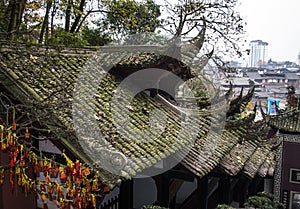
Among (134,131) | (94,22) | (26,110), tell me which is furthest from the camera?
(94,22)

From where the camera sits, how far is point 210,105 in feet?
26.6

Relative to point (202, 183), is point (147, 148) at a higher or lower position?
higher

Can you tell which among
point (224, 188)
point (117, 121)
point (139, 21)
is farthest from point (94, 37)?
point (117, 121)

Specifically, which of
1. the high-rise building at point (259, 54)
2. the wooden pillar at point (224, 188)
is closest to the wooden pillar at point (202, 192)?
the wooden pillar at point (224, 188)

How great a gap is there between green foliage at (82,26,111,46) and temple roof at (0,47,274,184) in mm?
10045

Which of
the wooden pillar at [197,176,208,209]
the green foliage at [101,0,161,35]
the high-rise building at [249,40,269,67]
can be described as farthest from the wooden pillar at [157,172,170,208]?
the high-rise building at [249,40,269,67]

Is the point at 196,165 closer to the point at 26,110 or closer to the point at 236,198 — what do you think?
the point at 26,110

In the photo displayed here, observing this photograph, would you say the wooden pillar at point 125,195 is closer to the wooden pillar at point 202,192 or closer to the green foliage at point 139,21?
the wooden pillar at point 202,192

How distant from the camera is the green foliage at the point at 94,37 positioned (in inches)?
707

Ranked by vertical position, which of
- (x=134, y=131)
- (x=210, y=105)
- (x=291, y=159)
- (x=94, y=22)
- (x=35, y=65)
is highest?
(x=94, y=22)

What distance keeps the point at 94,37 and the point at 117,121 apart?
1316 centimetres

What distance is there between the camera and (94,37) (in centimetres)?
1806

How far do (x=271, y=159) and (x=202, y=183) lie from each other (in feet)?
16.8

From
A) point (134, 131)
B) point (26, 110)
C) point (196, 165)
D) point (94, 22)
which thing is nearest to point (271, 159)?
point (196, 165)
